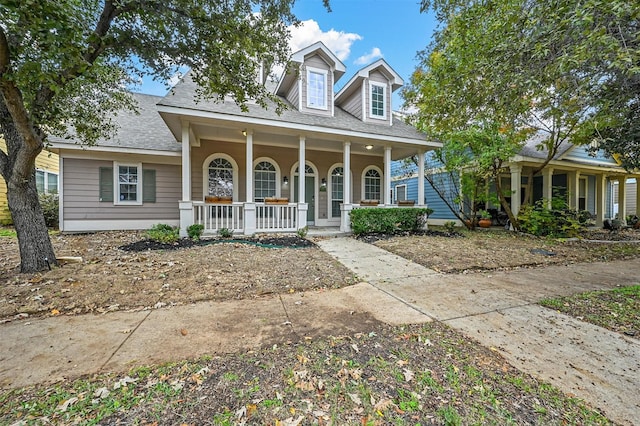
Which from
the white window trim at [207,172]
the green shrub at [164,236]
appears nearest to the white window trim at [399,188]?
the white window trim at [207,172]

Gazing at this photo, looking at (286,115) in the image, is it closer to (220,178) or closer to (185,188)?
(220,178)

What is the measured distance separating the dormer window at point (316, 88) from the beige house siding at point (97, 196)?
5.60m

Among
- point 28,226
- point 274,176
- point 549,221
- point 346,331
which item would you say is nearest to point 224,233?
point 274,176

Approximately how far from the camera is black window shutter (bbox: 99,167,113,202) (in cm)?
897

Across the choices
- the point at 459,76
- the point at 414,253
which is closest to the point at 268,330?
the point at 414,253

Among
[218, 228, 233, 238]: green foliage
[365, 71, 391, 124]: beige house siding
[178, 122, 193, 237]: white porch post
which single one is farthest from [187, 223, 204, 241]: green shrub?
[365, 71, 391, 124]: beige house siding

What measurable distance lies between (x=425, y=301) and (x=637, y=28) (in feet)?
14.4

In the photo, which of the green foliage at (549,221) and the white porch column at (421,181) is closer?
the green foliage at (549,221)

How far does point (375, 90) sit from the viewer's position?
10617 millimetres

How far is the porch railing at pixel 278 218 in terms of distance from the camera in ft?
26.9

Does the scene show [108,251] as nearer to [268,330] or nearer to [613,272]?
[268,330]

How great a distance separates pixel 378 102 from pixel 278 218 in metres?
6.40

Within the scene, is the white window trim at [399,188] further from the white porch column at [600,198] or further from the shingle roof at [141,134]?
the shingle roof at [141,134]

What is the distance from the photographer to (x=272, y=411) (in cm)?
158
